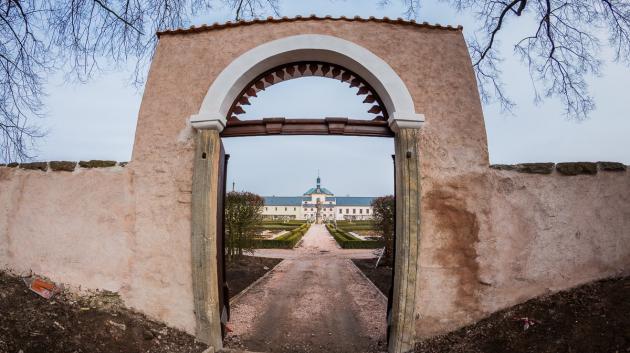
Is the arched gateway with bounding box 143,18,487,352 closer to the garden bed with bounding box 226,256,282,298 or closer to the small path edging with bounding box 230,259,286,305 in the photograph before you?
the small path edging with bounding box 230,259,286,305

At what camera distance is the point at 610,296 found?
327 centimetres

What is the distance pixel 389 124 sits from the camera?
3.84 metres

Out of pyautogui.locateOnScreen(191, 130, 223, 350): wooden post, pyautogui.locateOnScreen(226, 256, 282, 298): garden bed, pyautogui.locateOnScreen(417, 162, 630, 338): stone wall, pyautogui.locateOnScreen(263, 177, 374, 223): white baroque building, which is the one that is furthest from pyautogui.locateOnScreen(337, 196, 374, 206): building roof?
pyautogui.locateOnScreen(191, 130, 223, 350): wooden post

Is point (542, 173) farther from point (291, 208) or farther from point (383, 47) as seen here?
point (291, 208)

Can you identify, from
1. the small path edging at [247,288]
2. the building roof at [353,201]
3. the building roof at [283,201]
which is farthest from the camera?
A: the building roof at [353,201]

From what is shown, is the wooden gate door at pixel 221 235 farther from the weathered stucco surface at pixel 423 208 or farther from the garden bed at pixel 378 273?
the garden bed at pixel 378 273

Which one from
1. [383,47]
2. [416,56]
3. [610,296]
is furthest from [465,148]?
[610,296]

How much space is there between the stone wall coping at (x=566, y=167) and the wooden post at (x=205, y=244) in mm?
3564

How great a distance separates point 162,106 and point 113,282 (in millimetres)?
2418

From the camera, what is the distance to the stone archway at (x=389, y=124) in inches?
138

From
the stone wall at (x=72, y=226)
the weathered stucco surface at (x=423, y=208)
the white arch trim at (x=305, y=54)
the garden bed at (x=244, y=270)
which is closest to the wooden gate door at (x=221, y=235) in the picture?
the weathered stucco surface at (x=423, y=208)

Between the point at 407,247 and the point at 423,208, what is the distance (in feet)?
1.69

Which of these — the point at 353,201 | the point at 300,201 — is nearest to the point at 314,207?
the point at 300,201

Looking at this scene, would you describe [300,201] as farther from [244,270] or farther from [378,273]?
[378,273]
